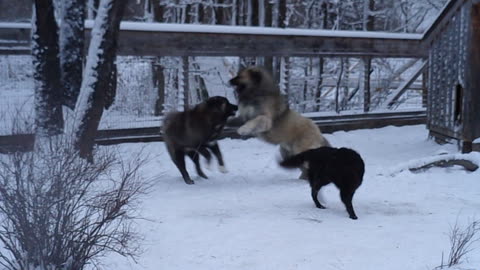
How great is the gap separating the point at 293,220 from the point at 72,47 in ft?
18.7

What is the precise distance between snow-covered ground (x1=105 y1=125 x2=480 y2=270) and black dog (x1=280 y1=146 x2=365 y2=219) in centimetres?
25

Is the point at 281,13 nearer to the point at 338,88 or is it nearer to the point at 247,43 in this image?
the point at 338,88

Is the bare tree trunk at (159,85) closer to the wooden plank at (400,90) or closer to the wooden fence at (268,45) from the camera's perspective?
the wooden fence at (268,45)

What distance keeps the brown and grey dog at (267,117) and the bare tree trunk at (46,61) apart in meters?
2.89

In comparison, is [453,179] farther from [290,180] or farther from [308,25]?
[308,25]

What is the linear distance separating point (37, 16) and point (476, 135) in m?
7.15

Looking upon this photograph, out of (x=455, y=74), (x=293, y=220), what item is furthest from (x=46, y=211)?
(x=455, y=74)

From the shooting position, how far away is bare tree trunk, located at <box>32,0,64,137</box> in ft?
31.1

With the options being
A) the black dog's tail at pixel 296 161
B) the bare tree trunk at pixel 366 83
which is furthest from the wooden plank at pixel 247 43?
the black dog's tail at pixel 296 161

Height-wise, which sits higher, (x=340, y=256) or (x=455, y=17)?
(x=455, y=17)

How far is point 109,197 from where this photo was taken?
180 inches

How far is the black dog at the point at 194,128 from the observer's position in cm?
806

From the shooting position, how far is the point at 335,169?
6277 millimetres

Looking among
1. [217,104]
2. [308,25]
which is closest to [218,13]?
[308,25]
